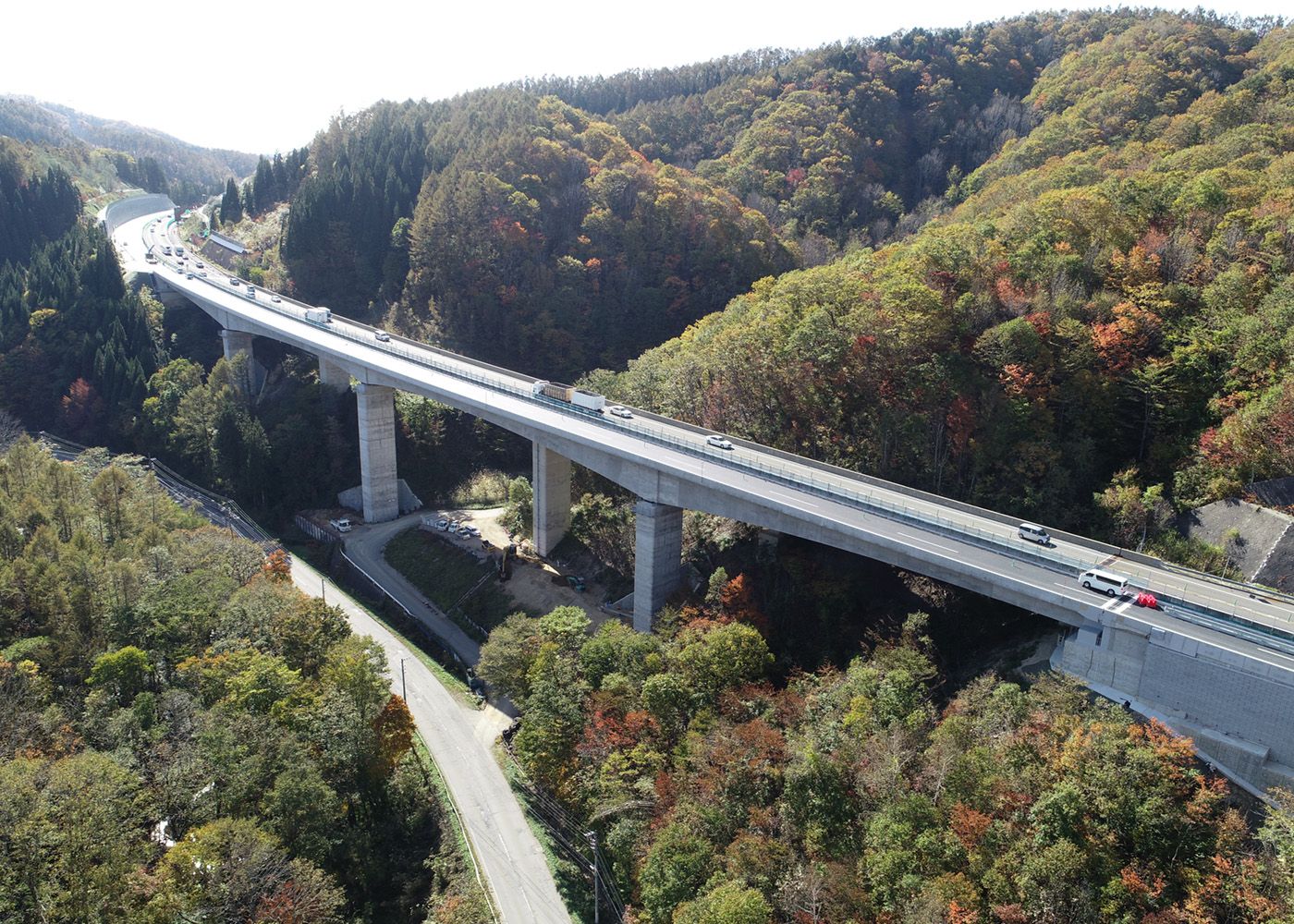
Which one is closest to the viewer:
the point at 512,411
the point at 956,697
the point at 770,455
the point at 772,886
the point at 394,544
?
the point at 772,886

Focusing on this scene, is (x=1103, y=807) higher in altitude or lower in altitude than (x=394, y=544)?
higher

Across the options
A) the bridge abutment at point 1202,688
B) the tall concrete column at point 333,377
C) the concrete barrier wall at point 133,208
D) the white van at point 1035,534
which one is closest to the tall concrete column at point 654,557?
the white van at point 1035,534

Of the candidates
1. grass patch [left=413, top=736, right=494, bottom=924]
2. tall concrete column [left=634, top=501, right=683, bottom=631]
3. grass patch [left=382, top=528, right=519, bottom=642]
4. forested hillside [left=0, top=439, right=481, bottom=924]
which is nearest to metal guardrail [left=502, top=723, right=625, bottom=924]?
grass patch [left=413, top=736, right=494, bottom=924]

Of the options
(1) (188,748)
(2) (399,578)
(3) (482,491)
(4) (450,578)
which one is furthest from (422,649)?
(1) (188,748)

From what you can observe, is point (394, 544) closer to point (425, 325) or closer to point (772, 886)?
point (425, 325)

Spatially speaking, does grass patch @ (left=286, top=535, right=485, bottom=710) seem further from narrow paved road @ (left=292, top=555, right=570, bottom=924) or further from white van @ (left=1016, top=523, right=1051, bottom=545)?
white van @ (left=1016, top=523, right=1051, bottom=545)

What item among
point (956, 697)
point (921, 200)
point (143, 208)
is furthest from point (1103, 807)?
point (143, 208)

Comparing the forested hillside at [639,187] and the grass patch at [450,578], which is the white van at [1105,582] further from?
the forested hillside at [639,187]

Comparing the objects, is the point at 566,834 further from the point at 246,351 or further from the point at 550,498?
the point at 246,351
